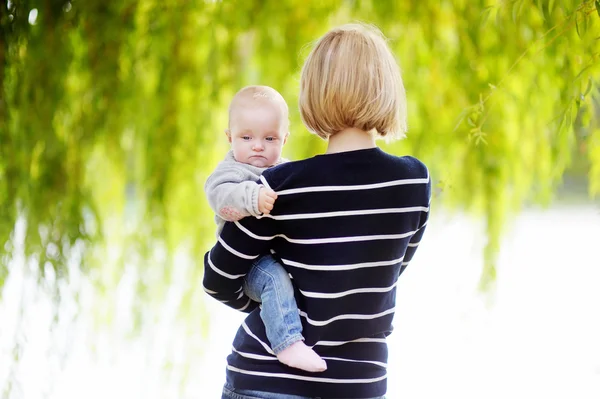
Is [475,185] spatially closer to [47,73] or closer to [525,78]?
[525,78]

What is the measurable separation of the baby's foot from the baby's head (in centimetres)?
31

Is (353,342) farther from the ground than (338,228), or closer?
closer

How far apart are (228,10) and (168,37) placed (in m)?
0.21

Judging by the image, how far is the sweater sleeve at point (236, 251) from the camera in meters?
1.08

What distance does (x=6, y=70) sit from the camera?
2.24 metres

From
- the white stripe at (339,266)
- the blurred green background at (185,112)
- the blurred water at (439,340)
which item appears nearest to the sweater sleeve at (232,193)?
the white stripe at (339,266)

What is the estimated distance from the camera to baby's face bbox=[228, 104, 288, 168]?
1208 mm

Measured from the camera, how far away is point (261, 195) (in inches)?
41.0

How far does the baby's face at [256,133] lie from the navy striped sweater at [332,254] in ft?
0.46

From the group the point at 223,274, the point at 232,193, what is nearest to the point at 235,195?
the point at 232,193

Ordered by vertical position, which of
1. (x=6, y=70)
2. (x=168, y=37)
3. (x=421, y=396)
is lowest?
(x=421, y=396)

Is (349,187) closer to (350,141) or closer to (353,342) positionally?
(350,141)

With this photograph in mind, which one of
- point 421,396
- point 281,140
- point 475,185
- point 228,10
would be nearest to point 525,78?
point 475,185

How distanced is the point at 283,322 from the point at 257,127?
1.08 feet
